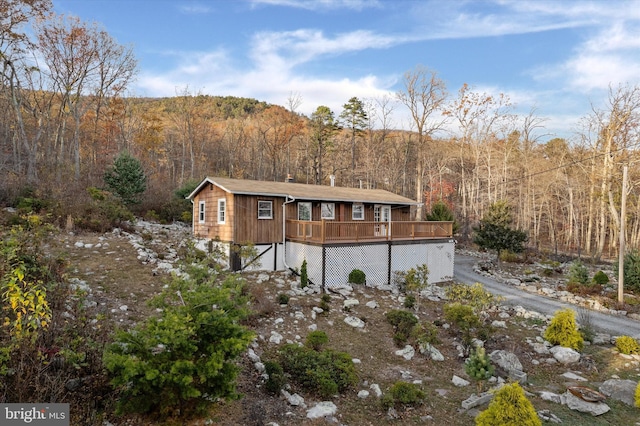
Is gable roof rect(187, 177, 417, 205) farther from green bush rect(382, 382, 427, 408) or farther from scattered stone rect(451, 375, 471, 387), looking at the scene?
green bush rect(382, 382, 427, 408)

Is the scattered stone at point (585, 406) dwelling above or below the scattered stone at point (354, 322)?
below

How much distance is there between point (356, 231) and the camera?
14.7 m

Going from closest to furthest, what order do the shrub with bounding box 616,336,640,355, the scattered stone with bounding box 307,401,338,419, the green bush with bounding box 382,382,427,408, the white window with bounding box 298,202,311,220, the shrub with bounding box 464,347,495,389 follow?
the scattered stone with bounding box 307,401,338,419 < the green bush with bounding box 382,382,427,408 < the shrub with bounding box 464,347,495,389 < the shrub with bounding box 616,336,640,355 < the white window with bounding box 298,202,311,220

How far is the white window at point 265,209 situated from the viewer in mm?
14866

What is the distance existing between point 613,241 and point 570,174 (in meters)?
7.44

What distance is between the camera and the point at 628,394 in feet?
22.1

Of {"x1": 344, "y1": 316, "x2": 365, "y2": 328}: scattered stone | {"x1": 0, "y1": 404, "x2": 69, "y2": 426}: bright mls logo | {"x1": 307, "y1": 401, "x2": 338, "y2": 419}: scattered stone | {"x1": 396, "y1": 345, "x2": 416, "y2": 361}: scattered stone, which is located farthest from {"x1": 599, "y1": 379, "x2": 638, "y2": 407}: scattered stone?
{"x1": 0, "y1": 404, "x2": 69, "y2": 426}: bright mls logo

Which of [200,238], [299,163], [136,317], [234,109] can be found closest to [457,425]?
[136,317]

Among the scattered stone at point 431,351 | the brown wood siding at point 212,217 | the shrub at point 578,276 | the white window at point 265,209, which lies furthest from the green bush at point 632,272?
the brown wood siding at point 212,217

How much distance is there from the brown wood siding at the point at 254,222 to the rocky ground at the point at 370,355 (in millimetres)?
1911

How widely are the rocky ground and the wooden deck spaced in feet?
6.79

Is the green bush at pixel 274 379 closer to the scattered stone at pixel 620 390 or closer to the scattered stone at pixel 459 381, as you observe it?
the scattered stone at pixel 459 381

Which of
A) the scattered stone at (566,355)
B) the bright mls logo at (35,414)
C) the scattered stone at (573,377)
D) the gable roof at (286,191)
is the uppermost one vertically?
the gable roof at (286,191)

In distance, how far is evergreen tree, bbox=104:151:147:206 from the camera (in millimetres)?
20547
